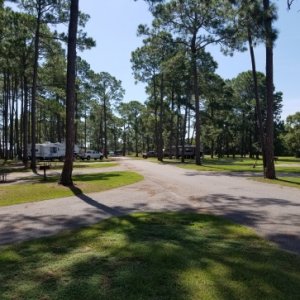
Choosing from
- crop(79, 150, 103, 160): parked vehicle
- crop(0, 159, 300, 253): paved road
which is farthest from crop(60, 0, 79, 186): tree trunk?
crop(79, 150, 103, 160): parked vehicle

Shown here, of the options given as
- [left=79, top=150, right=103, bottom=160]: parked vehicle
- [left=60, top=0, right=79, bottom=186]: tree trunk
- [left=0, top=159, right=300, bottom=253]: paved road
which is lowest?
[left=0, top=159, right=300, bottom=253]: paved road

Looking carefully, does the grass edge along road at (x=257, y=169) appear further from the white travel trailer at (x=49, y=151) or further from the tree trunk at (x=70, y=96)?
the white travel trailer at (x=49, y=151)

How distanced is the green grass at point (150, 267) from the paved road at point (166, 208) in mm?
814

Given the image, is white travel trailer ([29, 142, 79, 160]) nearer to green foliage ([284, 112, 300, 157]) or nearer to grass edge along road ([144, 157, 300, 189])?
grass edge along road ([144, 157, 300, 189])

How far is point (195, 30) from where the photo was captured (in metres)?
37.9

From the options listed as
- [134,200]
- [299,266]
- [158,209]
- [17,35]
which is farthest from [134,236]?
[17,35]

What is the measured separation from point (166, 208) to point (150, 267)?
244 inches

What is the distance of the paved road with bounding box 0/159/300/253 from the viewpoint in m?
8.55

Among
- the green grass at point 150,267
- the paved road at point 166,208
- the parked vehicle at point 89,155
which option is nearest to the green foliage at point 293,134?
the parked vehicle at point 89,155

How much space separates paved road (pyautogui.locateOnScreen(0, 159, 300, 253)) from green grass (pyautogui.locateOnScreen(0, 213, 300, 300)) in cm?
81

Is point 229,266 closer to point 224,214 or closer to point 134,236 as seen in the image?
point 134,236

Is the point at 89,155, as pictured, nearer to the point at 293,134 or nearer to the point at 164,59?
the point at 164,59

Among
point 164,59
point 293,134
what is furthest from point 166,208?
point 293,134

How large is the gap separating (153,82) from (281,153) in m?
43.7
